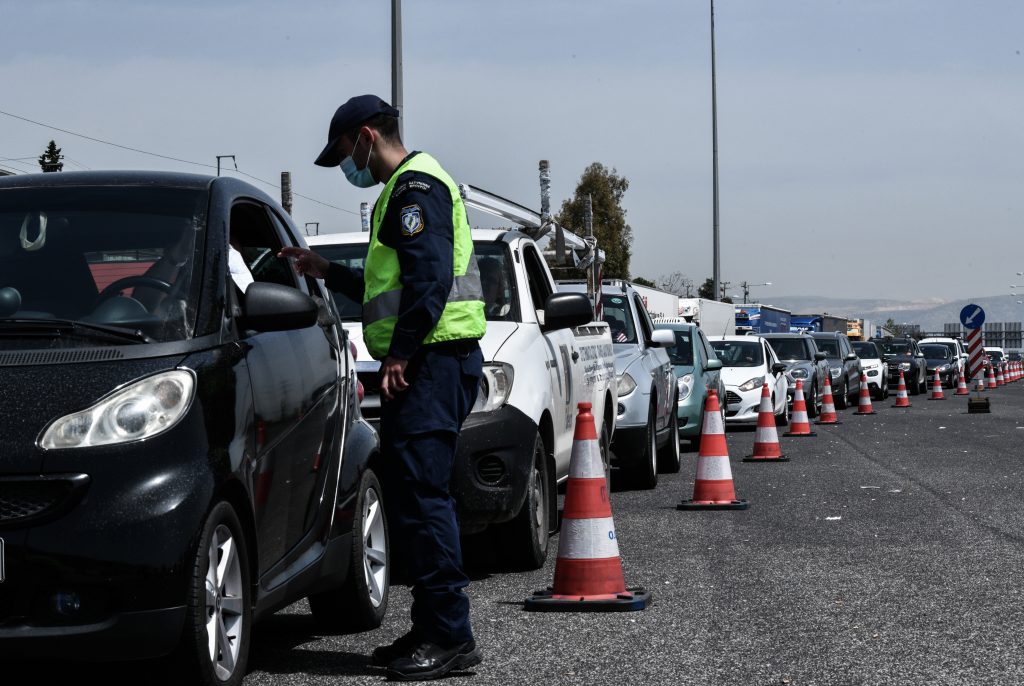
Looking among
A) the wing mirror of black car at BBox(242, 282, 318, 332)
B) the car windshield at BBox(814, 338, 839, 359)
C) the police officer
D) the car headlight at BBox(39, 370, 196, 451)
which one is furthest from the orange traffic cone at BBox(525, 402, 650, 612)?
the car windshield at BBox(814, 338, 839, 359)

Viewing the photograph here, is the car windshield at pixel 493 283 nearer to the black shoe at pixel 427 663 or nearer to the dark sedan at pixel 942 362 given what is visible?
the black shoe at pixel 427 663

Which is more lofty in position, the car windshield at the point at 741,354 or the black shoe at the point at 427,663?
the car windshield at the point at 741,354

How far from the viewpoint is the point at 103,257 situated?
5070 mm

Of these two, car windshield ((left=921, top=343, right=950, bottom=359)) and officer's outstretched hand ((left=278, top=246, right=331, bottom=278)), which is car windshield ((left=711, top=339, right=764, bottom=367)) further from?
car windshield ((left=921, top=343, right=950, bottom=359))

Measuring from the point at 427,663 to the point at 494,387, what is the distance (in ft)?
9.01

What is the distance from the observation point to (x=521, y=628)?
641 centimetres

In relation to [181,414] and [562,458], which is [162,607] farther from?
[562,458]

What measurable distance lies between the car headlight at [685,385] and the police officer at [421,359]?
1249 centimetres

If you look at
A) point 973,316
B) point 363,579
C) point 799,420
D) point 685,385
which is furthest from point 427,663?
point 973,316

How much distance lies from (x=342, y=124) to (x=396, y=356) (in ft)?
2.94

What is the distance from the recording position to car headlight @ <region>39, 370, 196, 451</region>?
4215mm

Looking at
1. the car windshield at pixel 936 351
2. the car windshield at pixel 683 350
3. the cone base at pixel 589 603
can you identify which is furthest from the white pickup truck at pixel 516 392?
the car windshield at pixel 936 351

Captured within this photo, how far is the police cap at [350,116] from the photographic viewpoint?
5441 millimetres

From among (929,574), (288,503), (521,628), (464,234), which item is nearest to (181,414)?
(288,503)
